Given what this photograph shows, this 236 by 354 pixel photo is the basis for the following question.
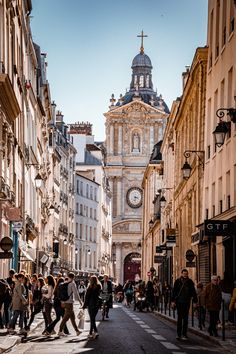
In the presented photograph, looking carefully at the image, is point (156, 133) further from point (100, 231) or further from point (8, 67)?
point (8, 67)

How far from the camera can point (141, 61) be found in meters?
152

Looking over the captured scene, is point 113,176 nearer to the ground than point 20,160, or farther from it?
farther from it

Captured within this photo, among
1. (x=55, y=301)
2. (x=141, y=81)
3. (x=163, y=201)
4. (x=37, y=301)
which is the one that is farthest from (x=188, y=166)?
(x=141, y=81)

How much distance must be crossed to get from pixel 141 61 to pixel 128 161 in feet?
63.3

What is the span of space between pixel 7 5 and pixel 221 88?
775 centimetres

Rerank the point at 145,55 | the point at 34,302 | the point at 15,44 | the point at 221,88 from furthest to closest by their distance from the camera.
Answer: the point at 145,55
the point at 15,44
the point at 221,88
the point at 34,302

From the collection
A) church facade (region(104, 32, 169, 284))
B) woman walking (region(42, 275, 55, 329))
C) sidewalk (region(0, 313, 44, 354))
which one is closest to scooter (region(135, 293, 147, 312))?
woman walking (region(42, 275, 55, 329))

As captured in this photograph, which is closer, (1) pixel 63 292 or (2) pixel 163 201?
(1) pixel 63 292

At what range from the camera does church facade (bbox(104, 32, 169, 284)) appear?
138000 millimetres

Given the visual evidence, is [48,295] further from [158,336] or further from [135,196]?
[135,196]

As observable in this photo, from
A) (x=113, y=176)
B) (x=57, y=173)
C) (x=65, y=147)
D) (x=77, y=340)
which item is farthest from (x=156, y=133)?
(x=77, y=340)

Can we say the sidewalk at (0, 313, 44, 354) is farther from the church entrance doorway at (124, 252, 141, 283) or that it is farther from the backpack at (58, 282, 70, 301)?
the church entrance doorway at (124, 252, 141, 283)

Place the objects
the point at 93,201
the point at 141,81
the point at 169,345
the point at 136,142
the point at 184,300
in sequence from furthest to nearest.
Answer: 1. the point at 141,81
2. the point at 136,142
3. the point at 93,201
4. the point at 184,300
5. the point at 169,345

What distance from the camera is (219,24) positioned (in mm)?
38469
